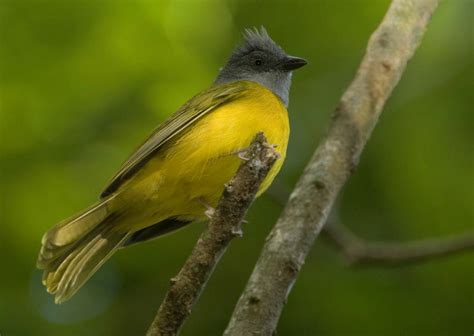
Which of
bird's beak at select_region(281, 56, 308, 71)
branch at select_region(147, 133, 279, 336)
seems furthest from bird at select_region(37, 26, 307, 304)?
branch at select_region(147, 133, 279, 336)

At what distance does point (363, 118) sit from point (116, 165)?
2.01 meters

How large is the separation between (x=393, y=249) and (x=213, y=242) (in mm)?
1751

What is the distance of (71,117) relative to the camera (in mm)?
5945

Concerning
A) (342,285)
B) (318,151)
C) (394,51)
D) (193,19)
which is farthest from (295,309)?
(193,19)

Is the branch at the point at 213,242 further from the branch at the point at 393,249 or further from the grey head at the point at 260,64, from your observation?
the grey head at the point at 260,64

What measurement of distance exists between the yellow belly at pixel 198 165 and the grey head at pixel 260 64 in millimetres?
761

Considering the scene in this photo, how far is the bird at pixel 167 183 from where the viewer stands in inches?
193

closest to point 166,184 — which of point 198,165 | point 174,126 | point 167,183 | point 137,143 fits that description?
point 167,183

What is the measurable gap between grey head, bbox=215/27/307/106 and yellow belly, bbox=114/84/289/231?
0.76 meters

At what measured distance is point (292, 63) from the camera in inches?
231

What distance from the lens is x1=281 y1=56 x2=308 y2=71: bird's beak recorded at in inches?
229

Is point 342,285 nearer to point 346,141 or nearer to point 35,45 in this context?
point 346,141

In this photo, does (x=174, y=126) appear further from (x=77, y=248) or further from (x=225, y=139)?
(x=77, y=248)

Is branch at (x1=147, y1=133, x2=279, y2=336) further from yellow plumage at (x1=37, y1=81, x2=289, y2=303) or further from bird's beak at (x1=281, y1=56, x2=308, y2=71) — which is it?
bird's beak at (x1=281, y1=56, x2=308, y2=71)
